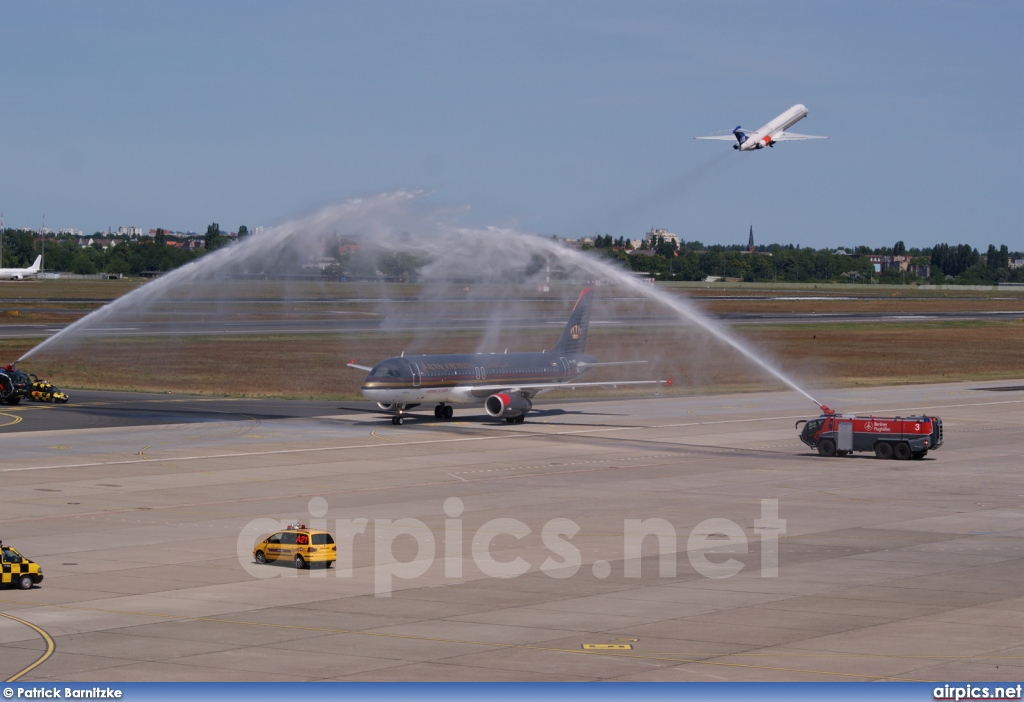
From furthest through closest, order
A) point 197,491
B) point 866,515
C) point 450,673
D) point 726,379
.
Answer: point 726,379
point 197,491
point 866,515
point 450,673

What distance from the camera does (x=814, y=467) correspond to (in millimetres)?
64062

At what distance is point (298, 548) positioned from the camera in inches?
1529

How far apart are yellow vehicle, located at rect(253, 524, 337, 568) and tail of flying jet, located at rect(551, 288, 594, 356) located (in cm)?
4794

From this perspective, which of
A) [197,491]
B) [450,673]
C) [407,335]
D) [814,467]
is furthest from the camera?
[407,335]

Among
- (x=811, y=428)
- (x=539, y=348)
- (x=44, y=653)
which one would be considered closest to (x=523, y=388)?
(x=811, y=428)

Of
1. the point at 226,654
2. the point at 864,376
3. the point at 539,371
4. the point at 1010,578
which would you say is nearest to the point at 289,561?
the point at 226,654

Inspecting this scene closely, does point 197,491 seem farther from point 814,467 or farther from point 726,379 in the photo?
point 726,379

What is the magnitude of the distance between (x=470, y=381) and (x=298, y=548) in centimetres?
4089

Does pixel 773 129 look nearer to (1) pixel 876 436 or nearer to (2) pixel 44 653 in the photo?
(1) pixel 876 436

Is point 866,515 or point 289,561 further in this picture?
point 866,515

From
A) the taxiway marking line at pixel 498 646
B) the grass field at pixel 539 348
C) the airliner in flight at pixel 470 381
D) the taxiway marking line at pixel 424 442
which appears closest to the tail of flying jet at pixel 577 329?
the airliner in flight at pixel 470 381

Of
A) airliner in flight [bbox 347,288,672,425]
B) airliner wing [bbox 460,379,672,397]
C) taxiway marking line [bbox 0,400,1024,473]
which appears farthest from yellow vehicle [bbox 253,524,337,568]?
airliner wing [bbox 460,379,672,397]

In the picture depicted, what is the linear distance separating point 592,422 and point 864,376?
48.7 metres

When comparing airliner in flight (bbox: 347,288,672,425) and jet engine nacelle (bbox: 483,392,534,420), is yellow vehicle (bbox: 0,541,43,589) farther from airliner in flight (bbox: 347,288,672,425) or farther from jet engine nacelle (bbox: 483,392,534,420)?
jet engine nacelle (bbox: 483,392,534,420)
